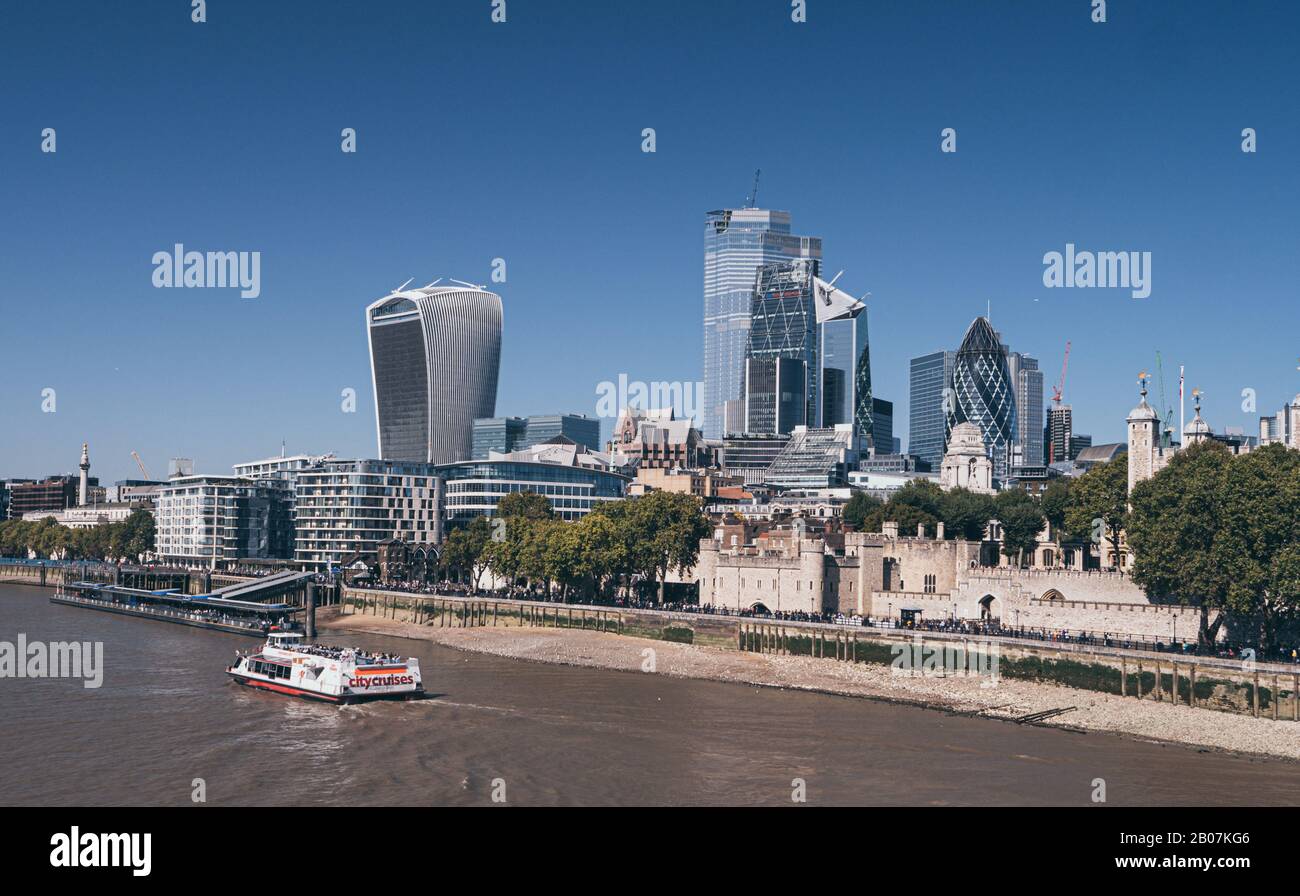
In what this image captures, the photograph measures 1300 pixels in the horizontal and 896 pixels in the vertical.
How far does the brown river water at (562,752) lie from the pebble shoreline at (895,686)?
7.59 ft

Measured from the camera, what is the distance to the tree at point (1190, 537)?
72.3 meters

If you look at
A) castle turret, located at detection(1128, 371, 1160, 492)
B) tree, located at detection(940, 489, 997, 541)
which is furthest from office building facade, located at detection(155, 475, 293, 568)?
castle turret, located at detection(1128, 371, 1160, 492)

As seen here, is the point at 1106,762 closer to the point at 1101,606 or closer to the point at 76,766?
the point at 1101,606

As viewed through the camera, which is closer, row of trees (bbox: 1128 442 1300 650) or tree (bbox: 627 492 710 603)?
row of trees (bbox: 1128 442 1300 650)

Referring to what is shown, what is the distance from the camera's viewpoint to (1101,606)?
83500 millimetres

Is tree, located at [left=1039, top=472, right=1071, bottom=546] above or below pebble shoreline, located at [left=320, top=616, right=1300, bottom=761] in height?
above

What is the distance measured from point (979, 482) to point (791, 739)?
487 feet

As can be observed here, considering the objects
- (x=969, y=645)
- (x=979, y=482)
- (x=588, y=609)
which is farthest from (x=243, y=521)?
(x=969, y=645)

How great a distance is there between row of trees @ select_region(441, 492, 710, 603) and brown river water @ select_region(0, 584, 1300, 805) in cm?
3628

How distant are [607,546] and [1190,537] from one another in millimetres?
54820

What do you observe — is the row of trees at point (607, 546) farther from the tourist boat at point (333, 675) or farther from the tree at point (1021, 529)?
the tourist boat at point (333, 675)

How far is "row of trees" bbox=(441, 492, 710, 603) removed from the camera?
369ft

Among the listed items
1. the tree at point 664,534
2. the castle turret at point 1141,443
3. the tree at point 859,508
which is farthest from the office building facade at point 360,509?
the castle turret at point 1141,443

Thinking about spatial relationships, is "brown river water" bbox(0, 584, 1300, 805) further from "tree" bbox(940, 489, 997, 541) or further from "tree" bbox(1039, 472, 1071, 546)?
"tree" bbox(1039, 472, 1071, 546)
